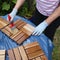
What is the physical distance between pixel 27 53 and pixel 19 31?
35 centimetres

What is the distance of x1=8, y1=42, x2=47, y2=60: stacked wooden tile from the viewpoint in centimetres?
229

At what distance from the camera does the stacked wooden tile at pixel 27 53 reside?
2.29 metres

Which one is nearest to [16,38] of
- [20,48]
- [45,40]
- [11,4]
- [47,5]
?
[20,48]

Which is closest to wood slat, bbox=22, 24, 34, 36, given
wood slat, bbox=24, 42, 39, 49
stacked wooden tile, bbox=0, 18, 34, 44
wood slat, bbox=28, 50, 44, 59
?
stacked wooden tile, bbox=0, 18, 34, 44

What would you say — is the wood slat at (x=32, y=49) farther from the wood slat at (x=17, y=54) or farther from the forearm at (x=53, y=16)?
the forearm at (x=53, y=16)

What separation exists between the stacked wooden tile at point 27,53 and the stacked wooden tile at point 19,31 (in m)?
0.11

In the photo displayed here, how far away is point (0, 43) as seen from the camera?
243cm

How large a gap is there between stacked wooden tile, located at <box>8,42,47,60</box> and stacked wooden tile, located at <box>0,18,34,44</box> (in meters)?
0.11

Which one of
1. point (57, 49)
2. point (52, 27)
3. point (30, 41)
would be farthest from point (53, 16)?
point (57, 49)

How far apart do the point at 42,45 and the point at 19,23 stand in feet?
1.44

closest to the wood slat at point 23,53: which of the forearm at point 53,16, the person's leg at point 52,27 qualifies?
the forearm at point 53,16

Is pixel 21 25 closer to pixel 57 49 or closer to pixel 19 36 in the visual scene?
pixel 19 36

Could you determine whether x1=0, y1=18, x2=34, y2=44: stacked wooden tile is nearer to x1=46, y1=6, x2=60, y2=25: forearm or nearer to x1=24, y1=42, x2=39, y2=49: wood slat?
x1=24, y1=42, x2=39, y2=49: wood slat

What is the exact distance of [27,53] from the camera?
92.4 inches
